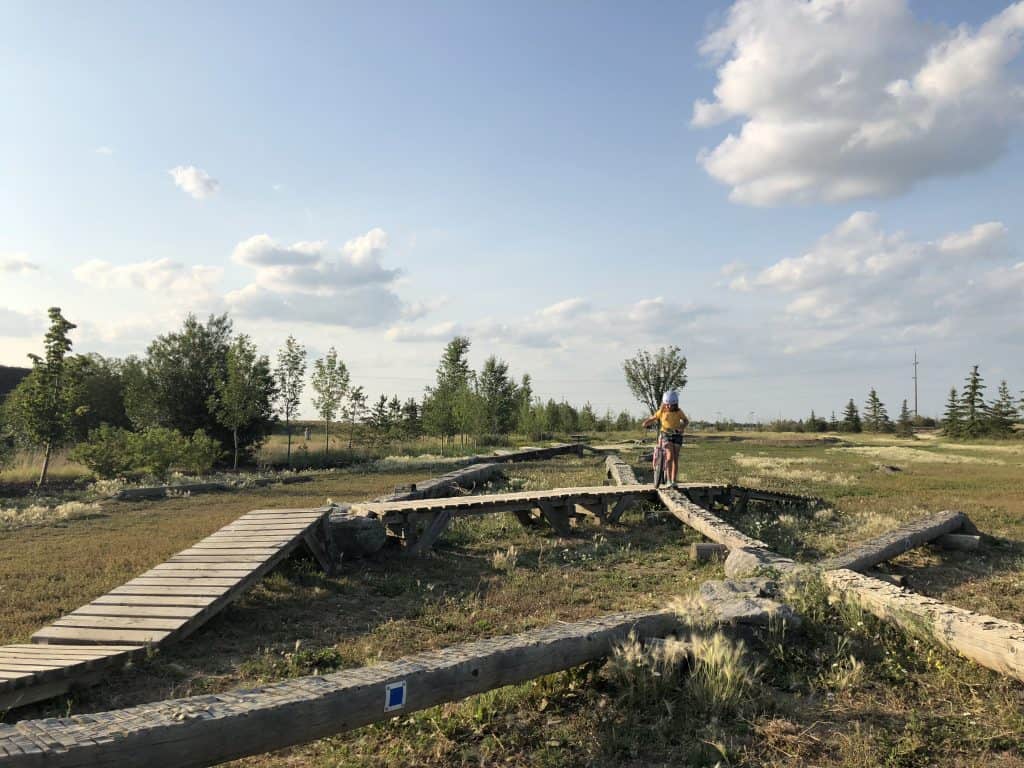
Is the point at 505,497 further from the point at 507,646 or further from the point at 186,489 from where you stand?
A: the point at 186,489

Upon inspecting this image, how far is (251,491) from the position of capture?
62.5 ft

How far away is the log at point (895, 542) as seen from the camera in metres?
8.19

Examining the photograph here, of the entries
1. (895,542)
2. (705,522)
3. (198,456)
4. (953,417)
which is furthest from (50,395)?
(953,417)

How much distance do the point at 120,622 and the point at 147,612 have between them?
0.86ft

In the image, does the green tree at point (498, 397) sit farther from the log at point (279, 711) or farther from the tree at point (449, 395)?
the log at point (279, 711)

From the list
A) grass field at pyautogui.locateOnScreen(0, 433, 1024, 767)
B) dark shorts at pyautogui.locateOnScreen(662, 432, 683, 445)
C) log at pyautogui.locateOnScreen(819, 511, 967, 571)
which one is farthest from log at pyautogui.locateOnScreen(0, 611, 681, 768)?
dark shorts at pyautogui.locateOnScreen(662, 432, 683, 445)

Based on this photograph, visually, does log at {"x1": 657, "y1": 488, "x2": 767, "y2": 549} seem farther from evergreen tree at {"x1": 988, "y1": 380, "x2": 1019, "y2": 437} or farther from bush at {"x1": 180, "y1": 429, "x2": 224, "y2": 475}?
evergreen tree at {"x1": 988, "y1": 380, "x2": 1019, "y2": 437}

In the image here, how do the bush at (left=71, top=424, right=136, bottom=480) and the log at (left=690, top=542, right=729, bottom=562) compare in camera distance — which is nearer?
the log at (left=690, top=542, right=729, bottom=562)

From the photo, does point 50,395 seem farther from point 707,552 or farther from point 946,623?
point 946,623

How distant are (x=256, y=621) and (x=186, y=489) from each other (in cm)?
1381

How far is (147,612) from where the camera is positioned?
6.29 meters

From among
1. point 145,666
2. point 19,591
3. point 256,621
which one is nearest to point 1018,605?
point 256,621

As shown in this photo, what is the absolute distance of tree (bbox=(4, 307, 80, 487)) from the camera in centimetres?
2077

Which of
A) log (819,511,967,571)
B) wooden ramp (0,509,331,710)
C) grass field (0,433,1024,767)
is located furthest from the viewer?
log (819,511,967,571)
